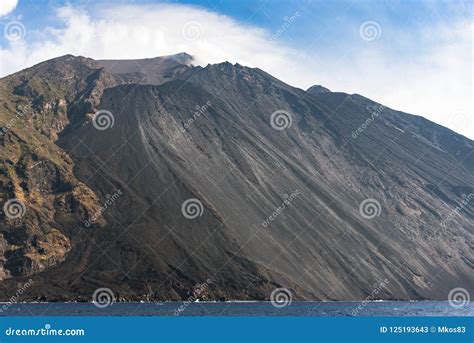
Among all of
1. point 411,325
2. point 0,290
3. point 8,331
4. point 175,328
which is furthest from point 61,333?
point 0,290

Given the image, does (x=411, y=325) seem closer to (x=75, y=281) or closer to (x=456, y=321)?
(x=456, y=321)

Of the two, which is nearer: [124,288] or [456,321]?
[456,321]

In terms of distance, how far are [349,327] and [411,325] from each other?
11.1ft

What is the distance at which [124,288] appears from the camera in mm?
190875
